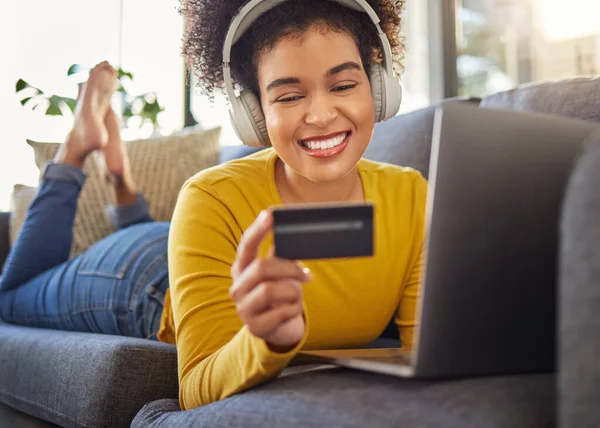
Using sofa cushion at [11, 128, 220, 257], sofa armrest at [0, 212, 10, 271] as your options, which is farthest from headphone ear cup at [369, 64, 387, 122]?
sofa armrest at [0, 212, 10, 271]

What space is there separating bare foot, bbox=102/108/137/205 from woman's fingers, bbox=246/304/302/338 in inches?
54.9

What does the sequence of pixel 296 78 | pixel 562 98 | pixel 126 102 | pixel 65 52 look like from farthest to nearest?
pixel 65 52, pixel 126 102, pixel 562 98, pixel 296 78

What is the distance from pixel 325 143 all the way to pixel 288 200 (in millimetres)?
132

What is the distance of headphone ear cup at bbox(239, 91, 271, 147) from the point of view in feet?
3.38

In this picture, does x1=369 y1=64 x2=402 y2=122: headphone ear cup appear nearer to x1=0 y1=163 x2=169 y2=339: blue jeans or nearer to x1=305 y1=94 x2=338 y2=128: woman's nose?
x1=305 y1=94 x2=338 y2=128: woman's nose

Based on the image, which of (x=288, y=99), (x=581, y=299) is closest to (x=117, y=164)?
(x=288, y=99)

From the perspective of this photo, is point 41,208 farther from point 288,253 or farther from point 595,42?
point 595,42

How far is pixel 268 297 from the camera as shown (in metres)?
0.63

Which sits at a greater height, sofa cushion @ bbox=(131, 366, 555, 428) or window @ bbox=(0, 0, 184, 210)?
window @ bbox=(0, 0, 184, 210)

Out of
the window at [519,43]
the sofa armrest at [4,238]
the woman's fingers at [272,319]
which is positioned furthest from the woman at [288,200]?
the window at [519,43]

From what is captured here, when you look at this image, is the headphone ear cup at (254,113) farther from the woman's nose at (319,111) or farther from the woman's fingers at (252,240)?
the woman's fingers at (252,240)

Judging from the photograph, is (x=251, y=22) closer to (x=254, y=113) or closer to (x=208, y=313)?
(x=254, y=113)

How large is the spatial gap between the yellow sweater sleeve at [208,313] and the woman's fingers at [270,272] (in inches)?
3.6

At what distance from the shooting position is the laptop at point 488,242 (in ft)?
1.87
